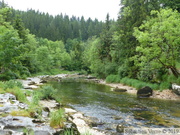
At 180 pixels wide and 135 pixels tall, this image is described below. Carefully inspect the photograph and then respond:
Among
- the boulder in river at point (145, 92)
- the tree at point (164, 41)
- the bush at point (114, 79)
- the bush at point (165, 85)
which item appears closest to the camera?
the tree at point (164, 41)

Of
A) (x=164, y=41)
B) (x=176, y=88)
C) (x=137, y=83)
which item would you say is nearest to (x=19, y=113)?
(x=176, y=88)

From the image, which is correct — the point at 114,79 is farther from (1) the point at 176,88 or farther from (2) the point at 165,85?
(1) the point at 176,88

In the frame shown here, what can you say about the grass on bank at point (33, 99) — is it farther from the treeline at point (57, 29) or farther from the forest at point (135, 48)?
the treeline at point (57, 29)

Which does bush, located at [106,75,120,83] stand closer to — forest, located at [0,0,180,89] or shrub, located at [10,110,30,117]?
forest, located at [0,0,180,89]

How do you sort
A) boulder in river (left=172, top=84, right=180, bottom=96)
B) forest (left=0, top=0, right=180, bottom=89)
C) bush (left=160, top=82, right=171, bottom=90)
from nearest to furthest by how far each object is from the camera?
forest (left=0, top=0, right=180, bottom=89), boulder in river (left=172, top=84, right=180, bottom=96), bush (left=160, top=82, right=171, bottom=90)

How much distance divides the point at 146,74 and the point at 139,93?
4727 mm

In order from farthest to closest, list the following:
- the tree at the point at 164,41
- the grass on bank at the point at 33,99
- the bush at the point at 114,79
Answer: the bush at the point at 114,79, the tree at the point at 164,41, the grass on bank at the point at 33,99

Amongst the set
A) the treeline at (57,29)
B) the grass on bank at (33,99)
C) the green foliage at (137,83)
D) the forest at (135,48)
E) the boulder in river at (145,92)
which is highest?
the treeline at (57,29)

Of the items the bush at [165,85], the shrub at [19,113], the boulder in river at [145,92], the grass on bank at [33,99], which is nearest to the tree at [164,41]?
the bush at [165,85]

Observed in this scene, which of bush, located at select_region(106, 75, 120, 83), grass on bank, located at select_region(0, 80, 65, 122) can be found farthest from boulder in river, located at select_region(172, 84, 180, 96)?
bush, located at select_region(106, 75, 120, 83)

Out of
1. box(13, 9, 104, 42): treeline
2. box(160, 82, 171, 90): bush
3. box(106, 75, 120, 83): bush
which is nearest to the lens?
box(160, 82, 171, 90): bush

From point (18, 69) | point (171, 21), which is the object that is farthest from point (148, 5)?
point (18, 69)

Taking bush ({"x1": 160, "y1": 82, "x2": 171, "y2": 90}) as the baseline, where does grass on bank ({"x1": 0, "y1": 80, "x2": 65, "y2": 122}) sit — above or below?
above

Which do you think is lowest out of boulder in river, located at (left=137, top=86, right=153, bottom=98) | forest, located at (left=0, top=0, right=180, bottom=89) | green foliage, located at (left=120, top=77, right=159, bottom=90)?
boulder in river, located at (left=137, top=86, right=153, bottom=98)
